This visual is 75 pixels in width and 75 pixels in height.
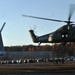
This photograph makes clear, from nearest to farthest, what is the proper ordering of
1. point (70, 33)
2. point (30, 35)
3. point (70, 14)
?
point (70, 33) → point (70, 14) → point (30, 35)

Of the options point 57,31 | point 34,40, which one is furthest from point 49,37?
point 34,40

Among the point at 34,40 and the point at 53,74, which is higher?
the point at 34,40

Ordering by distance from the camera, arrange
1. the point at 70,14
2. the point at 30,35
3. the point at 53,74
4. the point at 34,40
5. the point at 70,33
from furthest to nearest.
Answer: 1. the point at 30,35
2. the point at 34,40
3. the point at 70,14
4. the point at 70,33
5. the point at 53,74

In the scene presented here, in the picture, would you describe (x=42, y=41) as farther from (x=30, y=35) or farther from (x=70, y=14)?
(x=30, y=35)

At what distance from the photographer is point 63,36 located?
73062 mm

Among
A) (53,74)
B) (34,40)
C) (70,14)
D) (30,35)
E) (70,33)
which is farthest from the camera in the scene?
(30,35)

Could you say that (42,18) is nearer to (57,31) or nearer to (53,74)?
(57,31)

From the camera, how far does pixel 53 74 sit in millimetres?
51219

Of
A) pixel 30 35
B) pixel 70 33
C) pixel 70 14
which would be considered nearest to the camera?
pixel 70 33

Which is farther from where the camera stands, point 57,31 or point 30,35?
point 30,35

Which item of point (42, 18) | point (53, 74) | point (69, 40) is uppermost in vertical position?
point (42, 18)

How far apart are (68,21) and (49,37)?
5114mm

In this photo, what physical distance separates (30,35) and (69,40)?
81.0 feet

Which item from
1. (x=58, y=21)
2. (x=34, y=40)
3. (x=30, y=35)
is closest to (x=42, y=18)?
(x=58, y=21)
